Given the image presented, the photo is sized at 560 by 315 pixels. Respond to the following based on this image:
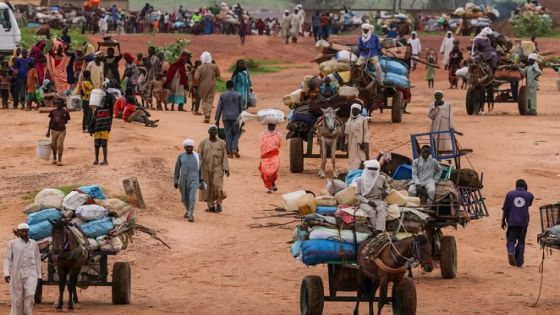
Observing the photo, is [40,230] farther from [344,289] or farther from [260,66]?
[260,66]

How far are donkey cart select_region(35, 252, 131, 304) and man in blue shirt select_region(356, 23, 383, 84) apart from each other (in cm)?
1553

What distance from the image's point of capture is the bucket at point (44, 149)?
1133 inches

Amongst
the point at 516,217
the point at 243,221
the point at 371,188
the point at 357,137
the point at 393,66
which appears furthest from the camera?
the point at 393,66

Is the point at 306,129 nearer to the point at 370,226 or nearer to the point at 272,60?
the point at 370,226

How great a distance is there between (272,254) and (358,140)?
467 cm

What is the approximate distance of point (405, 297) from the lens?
16406 mm

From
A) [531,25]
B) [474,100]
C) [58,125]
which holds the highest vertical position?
[58,125]

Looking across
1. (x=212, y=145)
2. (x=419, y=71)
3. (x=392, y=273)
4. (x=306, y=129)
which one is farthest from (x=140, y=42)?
(x=392, y=273)

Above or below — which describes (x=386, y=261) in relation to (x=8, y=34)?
above

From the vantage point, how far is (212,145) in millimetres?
24266

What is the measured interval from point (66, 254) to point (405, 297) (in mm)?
3561

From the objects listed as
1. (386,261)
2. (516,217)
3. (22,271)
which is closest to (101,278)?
(22,271)

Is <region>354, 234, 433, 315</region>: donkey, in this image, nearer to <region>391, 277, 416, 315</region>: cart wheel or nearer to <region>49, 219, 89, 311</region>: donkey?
<region>391, 277, 416, 315</region>: cart wheel

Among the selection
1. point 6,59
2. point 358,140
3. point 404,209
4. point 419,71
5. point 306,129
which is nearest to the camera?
point 404,209
